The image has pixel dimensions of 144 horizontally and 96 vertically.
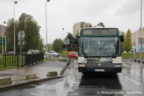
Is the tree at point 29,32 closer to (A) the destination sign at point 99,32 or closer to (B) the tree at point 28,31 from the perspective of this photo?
(B) the tree at point 28,31

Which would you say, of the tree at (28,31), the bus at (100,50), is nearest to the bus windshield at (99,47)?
the bus at (100,50)

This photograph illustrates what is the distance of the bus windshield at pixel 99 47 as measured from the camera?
13198 millimetres

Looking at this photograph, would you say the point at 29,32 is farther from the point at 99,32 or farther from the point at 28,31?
the point at 99,32

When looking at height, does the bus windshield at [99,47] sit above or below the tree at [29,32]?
below

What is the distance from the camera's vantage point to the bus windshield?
13.2 metres

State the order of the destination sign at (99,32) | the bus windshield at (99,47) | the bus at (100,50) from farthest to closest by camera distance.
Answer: the destination sign at (99,32) → the bus windshield at (99,47) → the bus at (100,50)

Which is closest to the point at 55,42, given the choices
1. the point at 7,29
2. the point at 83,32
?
the point at 7,29

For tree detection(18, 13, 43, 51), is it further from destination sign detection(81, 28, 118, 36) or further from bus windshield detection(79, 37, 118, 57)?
bus windshield detection(79, 37, 118, 57)

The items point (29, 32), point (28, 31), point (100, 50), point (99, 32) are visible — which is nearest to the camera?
point (100, 50)

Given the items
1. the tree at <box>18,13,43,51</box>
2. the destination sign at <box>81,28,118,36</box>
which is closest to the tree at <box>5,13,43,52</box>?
the tree at <box>18,13,43,51</box>

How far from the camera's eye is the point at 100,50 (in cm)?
1327

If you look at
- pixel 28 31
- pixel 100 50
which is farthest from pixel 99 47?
pixel 28 31

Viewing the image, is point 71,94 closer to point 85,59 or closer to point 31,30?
point 85,59

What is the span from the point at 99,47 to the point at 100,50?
0.64 ft
